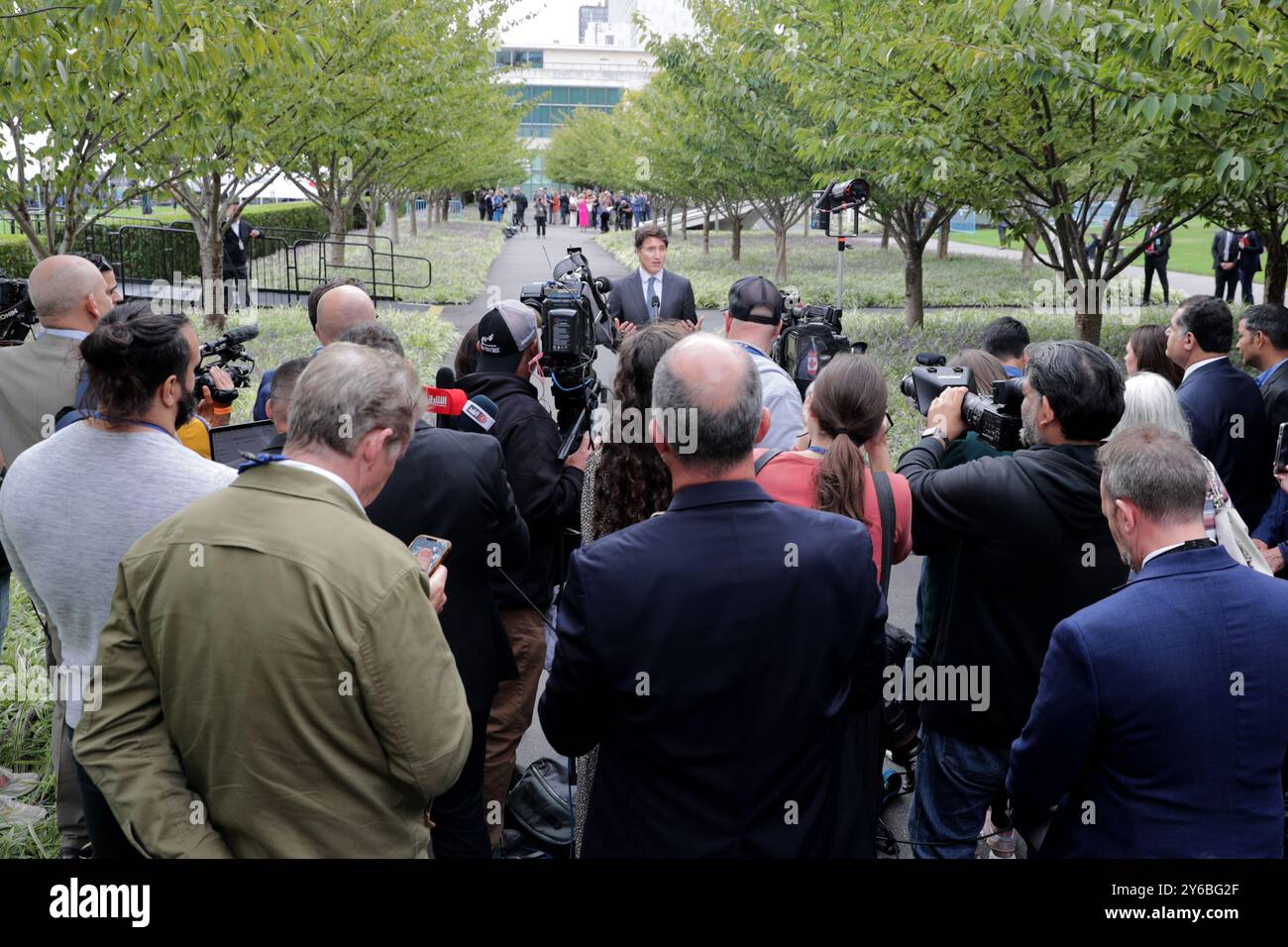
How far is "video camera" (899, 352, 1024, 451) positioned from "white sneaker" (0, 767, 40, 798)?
3818mm

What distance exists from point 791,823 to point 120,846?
1.49 meters

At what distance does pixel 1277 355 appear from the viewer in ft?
17.9

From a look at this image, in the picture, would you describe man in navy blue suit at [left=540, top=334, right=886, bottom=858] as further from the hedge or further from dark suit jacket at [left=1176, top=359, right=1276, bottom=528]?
the hedge

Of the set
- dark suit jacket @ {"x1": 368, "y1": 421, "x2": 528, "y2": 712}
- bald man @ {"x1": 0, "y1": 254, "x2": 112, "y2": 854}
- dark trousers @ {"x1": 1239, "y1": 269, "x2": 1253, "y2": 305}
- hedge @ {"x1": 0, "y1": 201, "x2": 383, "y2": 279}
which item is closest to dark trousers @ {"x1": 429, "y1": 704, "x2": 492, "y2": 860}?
dark suit jacket @ {"x1": 368, "y1": 421, "x2": 528, "y2": 712}

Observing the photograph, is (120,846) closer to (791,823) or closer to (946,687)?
(791,823)

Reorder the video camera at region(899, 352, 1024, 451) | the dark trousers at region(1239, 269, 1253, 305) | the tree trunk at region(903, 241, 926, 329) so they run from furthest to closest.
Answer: the dark trousers at region(1239, 269, 1253, 305) < the tree trunk at region(903, 241, 926, 329) < the video camera at region(899, 352, 1024, 451)

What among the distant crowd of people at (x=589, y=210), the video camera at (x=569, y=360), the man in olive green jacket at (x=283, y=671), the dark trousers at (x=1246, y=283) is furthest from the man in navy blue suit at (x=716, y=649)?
the distant crowd of people at (x=589, y=210)

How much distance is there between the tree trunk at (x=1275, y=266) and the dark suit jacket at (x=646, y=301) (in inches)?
289

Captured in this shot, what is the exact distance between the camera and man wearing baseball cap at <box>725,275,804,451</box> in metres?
5.03

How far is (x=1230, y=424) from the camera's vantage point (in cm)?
521

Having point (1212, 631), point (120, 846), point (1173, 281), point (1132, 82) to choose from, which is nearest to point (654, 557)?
point (1212, 631)

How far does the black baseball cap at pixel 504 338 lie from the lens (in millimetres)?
4262

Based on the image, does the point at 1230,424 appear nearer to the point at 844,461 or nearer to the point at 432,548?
the point at 844,461

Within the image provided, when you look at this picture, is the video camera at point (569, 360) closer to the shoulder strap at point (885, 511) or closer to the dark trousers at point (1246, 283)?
the shoulder strap at point (885, 511)
